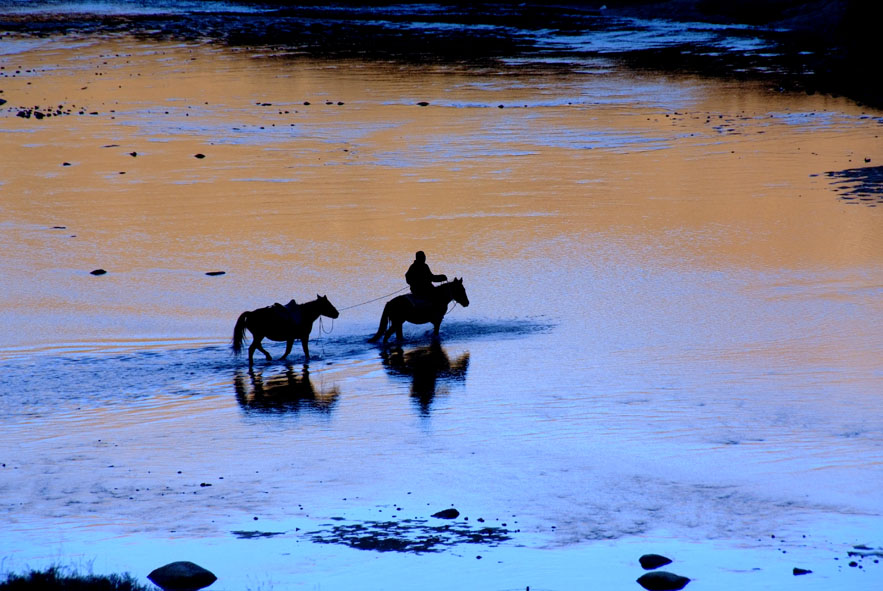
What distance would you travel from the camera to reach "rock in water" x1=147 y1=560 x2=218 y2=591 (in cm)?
1012

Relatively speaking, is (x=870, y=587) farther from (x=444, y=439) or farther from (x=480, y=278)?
(x=480, y=278)

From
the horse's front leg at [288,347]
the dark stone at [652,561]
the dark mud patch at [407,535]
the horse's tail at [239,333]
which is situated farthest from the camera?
the horse's front leg at [288,347]

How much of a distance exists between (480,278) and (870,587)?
45.6 feet

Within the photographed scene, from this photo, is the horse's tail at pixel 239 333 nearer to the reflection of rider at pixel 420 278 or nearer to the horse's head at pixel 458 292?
the reflection of rider at pixel 420 278

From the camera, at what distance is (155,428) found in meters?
15.3

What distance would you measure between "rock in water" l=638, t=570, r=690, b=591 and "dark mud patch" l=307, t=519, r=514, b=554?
1527mm

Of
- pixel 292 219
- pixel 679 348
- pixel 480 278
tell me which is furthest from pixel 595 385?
pixel 292 219

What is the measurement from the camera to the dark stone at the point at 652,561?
35.1ft

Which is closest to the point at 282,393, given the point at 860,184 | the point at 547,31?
the point at 860,184

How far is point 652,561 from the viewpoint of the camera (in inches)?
423

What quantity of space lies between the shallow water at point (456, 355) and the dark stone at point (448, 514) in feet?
0.45

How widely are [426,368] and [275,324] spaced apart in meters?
2.30

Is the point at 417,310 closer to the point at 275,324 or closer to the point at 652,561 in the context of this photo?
the point at 275,324

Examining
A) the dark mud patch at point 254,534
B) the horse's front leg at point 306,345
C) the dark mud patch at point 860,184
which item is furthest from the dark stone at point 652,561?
the dark mud patch at point 860,184
